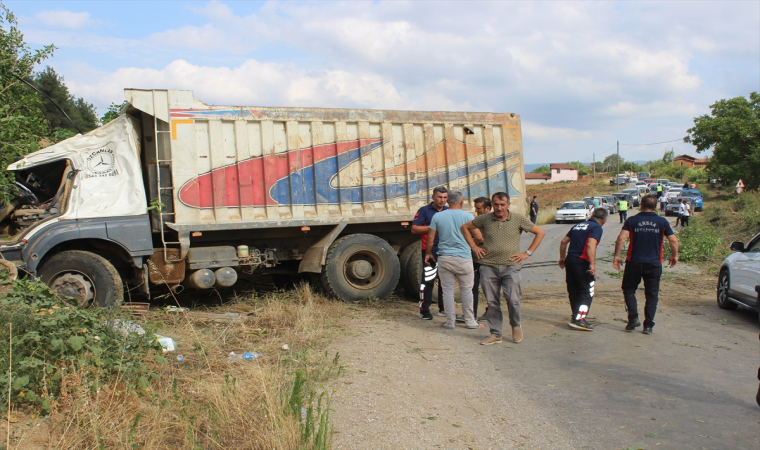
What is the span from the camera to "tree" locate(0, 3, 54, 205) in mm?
7387

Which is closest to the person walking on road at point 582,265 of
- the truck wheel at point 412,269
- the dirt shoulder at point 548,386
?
the dirt shoulder at point 548,386

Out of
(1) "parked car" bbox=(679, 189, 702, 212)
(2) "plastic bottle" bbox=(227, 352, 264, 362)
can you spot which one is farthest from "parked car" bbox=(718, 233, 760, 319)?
(1) "parked car" bbox=(679, 189, 702, 212)

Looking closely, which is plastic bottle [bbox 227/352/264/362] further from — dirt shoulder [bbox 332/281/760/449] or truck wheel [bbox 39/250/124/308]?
truck wheel [bbox 39/250/124/308]

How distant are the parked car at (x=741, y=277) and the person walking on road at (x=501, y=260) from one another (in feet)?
11.3

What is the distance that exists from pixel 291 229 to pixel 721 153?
39282 mm

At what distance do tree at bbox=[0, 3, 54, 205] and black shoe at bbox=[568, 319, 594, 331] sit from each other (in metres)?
6.99

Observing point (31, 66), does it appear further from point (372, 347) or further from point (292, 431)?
point (292, 431)

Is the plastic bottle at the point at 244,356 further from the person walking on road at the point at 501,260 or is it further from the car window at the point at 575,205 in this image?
the car window at the point at 575,205

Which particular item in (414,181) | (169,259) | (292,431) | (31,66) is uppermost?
(31,66)

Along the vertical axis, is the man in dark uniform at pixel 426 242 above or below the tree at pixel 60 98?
below

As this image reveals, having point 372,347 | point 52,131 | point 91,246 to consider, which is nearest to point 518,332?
point 372,347

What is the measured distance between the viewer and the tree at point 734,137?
3738 cm

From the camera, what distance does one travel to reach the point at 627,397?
185 inches

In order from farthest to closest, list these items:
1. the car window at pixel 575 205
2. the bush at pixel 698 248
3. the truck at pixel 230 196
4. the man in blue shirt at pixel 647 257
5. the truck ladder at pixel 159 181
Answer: the car window at pixel 575 205 → the bush at pixel 698 248 → the truck ladder at pixel 159 181 → the truck at pixel 230 196 → the man in blue shirt at pixel 647 257
